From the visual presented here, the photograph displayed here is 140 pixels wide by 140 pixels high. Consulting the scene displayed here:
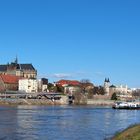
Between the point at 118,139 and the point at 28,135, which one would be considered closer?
the point at 118,139

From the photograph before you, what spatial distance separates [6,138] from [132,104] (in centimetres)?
12712

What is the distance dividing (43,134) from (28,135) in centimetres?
220

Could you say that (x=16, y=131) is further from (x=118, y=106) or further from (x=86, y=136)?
(x=118, y=106)

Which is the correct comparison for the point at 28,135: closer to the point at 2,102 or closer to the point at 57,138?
the point at 57,138

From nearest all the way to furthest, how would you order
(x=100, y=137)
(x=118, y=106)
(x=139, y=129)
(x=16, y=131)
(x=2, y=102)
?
1. (x=139, y=129)
2. (x=100, y=137)
3. (x=16, y=131)
4. (x=118, y=106)
5. (x=2, y=102)

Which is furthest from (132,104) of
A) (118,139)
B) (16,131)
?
(118,139)

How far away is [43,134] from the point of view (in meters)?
49.4

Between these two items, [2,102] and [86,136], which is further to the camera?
[2,102]

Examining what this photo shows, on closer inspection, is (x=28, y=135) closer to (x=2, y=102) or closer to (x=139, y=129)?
(x=139, y=129)

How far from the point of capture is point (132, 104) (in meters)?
168

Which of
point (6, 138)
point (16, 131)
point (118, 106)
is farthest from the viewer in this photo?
point (118, 106)

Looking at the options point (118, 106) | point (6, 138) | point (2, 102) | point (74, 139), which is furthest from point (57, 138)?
point (2, 102)

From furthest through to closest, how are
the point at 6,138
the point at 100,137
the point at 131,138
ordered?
the point at 100,137, the point at 6,138, the point at 131,138

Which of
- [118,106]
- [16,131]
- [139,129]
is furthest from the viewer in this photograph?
[118,106]
